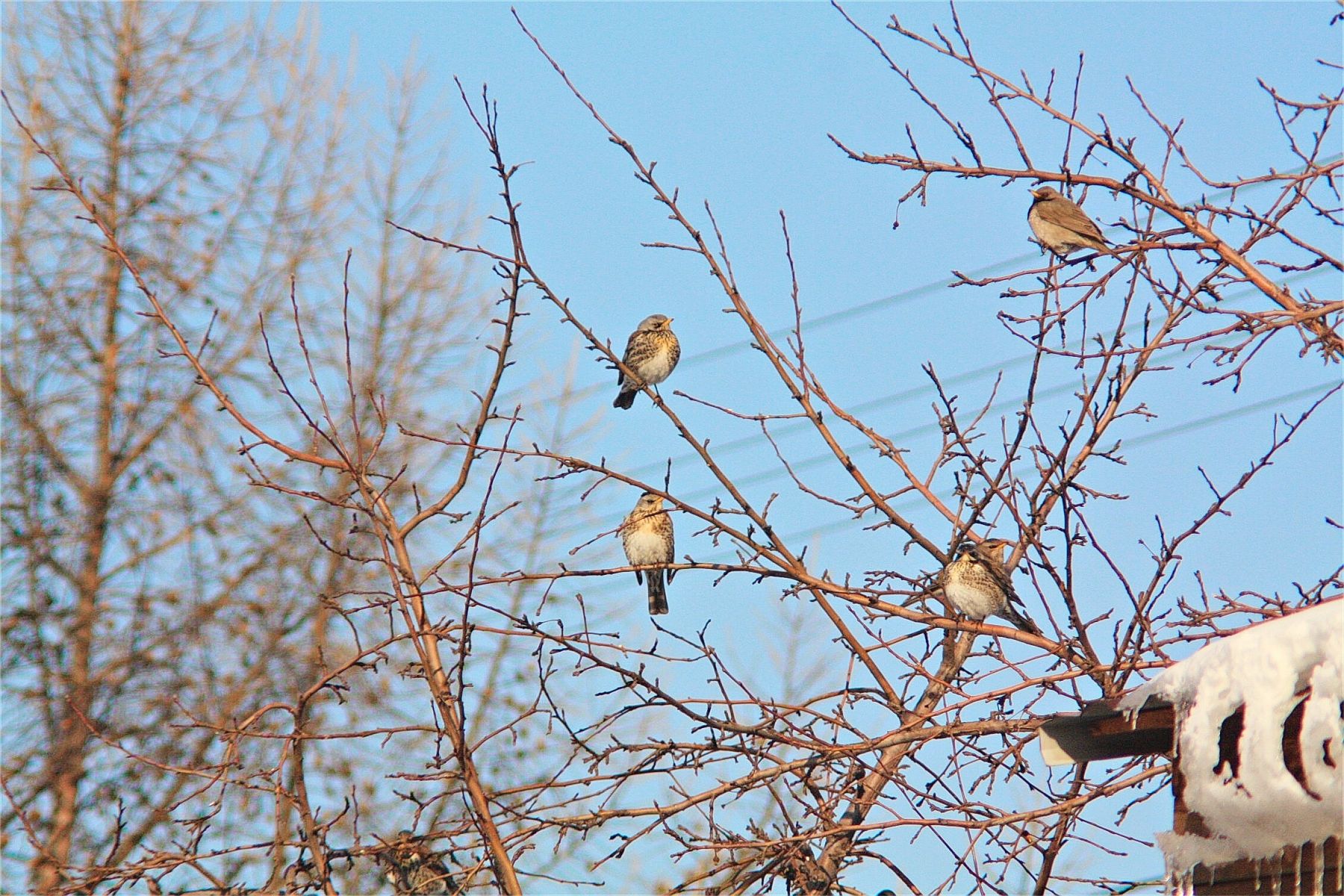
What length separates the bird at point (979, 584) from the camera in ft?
14.4

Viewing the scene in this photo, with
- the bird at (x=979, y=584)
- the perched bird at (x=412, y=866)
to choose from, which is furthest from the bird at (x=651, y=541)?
the perched bird at (x=412, y=866)

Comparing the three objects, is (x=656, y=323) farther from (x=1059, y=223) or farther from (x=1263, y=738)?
(x=1263, y=738)

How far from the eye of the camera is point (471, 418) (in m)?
12.5

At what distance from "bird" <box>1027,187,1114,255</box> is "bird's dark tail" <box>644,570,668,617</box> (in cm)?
264

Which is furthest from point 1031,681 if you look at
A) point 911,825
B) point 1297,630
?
point 1297,630

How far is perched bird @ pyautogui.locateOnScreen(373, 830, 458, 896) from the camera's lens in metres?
3.90

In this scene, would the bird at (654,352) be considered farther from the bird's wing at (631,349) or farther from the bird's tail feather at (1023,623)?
the bird's tail feather at (1023,623)

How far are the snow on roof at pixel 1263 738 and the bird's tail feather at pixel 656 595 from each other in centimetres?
443

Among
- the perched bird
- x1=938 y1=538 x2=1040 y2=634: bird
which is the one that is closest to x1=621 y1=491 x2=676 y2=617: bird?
x1=938 y1=538 x2=1040 y2=634: bird

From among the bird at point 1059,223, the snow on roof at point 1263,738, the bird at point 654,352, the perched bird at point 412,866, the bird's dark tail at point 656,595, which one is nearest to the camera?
the snow on roof at point 1263,738

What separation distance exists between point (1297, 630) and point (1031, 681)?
1.23 meters

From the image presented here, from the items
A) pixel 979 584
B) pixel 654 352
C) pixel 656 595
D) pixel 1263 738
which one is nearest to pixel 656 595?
pixel 656 595

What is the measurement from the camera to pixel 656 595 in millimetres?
7430

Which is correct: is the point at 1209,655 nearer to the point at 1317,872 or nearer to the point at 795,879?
the point at 1317,872
